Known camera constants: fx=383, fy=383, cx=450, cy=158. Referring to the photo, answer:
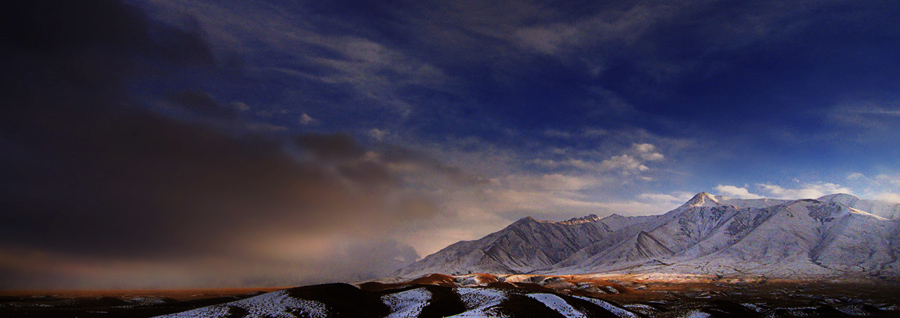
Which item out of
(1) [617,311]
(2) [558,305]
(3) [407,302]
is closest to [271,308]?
(3) [407,302]

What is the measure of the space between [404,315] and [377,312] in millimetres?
7615

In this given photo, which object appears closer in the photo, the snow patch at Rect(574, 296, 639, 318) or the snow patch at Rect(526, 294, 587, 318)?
the snow patch at Rect(526, 294, 587, 318)

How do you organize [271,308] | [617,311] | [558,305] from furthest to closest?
[617,311] → [271,308] → [558,305]

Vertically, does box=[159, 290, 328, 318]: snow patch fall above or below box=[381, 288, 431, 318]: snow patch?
above

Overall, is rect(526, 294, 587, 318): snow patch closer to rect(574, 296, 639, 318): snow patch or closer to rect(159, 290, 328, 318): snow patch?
rect(574, 296, 639, 318): snow patch

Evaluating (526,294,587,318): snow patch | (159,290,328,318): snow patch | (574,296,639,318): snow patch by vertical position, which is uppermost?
(159,290,328,318): snow patch

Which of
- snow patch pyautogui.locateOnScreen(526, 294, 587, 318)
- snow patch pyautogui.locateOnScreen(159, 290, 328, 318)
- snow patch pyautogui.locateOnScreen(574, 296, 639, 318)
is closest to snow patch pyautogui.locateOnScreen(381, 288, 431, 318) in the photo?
snow patch pyautogui.locateOnScreen(159, 290, 328, 318)

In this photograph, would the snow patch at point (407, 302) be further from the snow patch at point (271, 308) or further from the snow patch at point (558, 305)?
the snow patch at point (558, 305)

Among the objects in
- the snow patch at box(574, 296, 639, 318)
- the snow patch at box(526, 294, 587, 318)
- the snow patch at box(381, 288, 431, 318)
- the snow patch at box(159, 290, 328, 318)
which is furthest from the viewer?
the snow patch at box(574, 296, 639, 318)

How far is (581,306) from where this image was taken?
61031 millimetres

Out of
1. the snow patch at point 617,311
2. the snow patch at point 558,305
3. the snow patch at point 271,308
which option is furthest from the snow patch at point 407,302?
the snow patch at point 617,311

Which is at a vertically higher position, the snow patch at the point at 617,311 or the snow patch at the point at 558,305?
the snow patch at the point at 558,305

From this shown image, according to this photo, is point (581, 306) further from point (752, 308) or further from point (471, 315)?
point (752, 308)

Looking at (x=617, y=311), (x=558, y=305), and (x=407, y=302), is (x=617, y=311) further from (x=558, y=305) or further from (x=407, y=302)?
(x=407, y=302)
